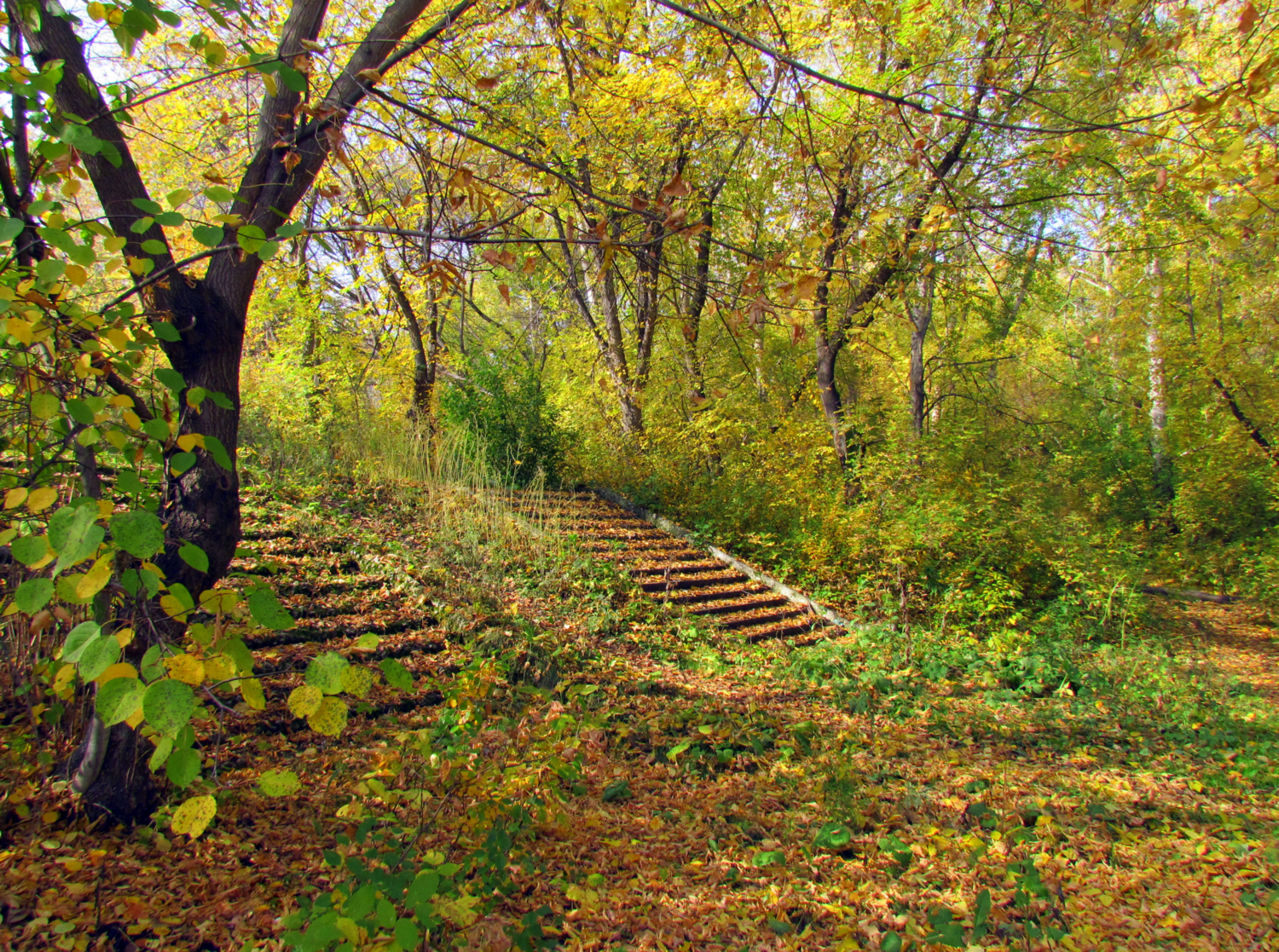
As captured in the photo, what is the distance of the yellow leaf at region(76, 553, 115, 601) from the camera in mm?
1247

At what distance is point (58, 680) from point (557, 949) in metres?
1.79

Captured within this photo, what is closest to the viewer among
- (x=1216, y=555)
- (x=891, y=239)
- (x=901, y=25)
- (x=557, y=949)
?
(x=557, y=949)

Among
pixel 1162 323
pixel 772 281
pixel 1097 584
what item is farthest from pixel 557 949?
pixel 1162 323

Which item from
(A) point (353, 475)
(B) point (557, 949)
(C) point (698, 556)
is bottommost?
(B) point (557, 949)

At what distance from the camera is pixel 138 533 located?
4.16ft

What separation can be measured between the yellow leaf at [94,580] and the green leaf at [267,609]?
244 millimetres

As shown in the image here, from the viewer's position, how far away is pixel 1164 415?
12641mm

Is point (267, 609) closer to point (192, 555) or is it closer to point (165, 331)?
point (192, 555)

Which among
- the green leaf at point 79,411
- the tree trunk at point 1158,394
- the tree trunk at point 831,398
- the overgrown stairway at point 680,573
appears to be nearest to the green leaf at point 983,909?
the green leaf at point 79,411

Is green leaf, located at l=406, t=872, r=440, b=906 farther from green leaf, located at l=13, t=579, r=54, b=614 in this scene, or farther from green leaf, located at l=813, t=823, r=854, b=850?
green leaf, located at l=813, t=823, r=854, b=850

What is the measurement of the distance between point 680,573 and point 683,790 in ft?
14.4

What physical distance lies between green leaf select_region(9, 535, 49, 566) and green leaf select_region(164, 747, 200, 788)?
446mm

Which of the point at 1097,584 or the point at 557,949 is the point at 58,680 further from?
the point at 1097,584

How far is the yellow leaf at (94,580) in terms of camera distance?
1247 millimetres
